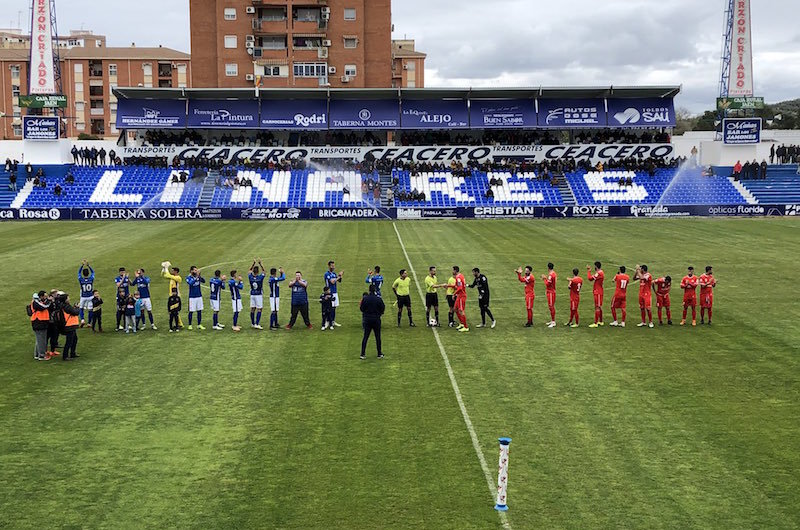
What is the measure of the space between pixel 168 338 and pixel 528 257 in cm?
2054

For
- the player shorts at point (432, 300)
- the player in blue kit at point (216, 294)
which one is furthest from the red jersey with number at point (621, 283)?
the player in blue kit at point (216, 294)

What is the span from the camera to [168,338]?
72.6 feet

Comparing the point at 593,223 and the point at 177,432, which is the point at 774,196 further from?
the point at 177,432

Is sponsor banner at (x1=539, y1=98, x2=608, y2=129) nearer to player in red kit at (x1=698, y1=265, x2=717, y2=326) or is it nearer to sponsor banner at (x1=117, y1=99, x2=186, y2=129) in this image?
sponsor banner at (x1=117, y1=99, x2=186, y2=129)

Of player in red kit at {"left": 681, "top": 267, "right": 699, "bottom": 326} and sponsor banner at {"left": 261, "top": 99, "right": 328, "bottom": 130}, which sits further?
sponsor banner at {"left": 261, "top": 99, "right": 328, "bottom": 130}

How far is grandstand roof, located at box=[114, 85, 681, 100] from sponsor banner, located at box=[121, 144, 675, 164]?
15.1 feet

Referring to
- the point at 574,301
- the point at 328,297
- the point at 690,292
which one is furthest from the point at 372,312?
the point at 690,292

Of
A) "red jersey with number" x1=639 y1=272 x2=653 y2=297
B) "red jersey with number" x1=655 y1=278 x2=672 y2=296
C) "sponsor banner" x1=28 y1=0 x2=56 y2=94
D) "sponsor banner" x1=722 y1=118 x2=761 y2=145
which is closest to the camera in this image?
"red jersey with number" x1=639 y1=272 x2=653 y2=297

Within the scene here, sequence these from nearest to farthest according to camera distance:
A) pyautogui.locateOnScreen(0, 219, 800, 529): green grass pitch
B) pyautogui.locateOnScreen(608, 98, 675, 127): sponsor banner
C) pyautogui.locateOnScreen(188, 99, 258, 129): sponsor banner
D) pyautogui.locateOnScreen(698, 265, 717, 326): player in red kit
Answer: pyautogui.locateOnScreen(0, 219, 800, 529): green grass pitch, pyautogui.locateOnScreen(698, 265, 717, 326): player in red kit, pyautogui.locateOnScreen(188, 99, 258, 129): sponsor banner, pyautogui.locateOnScreen(608, 98, 675, 127): sponsor banner

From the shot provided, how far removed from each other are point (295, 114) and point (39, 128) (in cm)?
2156

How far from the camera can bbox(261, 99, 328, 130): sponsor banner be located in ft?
251

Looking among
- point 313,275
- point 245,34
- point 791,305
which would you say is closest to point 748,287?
point 791,305

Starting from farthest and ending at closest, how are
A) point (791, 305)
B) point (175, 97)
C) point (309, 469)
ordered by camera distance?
1. point (175, 97)
2. point (791, 305)
3. point (309, 469)

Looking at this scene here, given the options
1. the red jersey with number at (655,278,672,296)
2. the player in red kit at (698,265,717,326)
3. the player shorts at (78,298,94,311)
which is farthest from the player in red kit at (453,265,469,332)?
the player shorts at (78,298,94,311)
